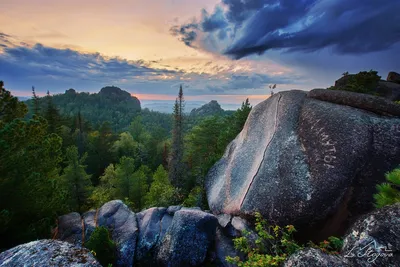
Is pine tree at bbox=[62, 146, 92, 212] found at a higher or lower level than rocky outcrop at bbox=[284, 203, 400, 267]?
lower

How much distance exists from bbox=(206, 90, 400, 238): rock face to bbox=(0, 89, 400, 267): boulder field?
4 centimetres

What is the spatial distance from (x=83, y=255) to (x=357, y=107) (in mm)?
13258

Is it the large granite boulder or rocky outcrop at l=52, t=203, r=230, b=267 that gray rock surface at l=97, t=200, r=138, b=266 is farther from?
the large granite boulder

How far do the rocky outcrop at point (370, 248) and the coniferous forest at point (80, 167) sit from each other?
1155 centimetres

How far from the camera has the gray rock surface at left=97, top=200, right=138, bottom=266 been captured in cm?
1167

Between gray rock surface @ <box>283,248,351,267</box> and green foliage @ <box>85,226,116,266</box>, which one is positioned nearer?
gray rock surface @ <box>283,248,351,267</box>

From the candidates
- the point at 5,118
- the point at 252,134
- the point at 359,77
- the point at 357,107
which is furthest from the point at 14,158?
the point at 359,77

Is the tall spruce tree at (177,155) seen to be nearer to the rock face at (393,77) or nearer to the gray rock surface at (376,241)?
the gray rock surface at (376,241)

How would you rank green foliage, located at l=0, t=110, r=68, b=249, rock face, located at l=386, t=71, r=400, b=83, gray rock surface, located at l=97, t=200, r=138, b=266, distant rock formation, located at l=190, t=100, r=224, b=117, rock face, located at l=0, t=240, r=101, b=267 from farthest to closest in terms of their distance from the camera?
distant rock formation, located at l=190, t=100, r=224, b=117 → rock face, located at l=386, t=71, r=400, b=83 → gray rock surface, located at l=97, t=200, r=138, b=266 → green foliage, located at l=0, t=110, r=68, b=249 → rock face, located at l=0, t=240, r=101, b=267

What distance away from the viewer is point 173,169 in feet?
79.0

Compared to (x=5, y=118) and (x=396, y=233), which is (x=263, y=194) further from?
(x=5, y=118)

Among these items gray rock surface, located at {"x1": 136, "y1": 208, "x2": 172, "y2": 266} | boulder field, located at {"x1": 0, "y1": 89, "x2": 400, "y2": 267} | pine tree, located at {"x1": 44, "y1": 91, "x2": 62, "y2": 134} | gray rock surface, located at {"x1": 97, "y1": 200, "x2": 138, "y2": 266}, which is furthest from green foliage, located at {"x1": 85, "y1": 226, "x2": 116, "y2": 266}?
pine tree, located at {"x1": 44, "y1": 91, "x2": 62, "y2": 134}

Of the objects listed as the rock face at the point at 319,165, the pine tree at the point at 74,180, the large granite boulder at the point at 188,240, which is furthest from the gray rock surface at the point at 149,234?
the pine tree at the point at 74,180

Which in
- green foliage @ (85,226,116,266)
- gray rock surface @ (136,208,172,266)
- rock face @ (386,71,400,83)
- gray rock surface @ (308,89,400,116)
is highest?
rock face @ (386,71,400,83)
